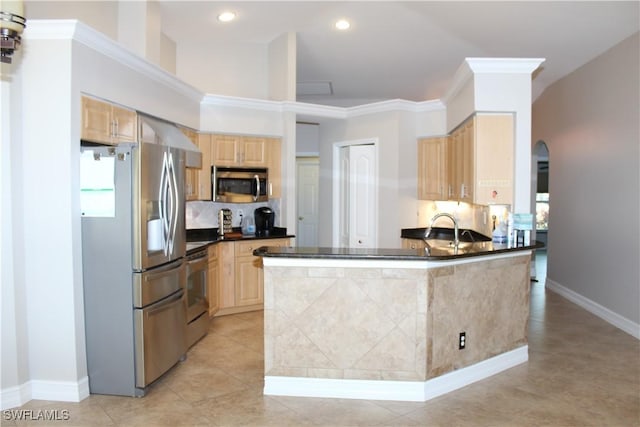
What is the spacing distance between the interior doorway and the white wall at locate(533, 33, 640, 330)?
2.65 meters

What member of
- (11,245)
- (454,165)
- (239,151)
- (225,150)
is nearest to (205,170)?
(225,150)

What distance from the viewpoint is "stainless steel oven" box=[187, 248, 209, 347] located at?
170 inches

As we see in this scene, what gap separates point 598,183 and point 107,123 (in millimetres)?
5366

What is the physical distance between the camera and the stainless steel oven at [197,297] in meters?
4.31

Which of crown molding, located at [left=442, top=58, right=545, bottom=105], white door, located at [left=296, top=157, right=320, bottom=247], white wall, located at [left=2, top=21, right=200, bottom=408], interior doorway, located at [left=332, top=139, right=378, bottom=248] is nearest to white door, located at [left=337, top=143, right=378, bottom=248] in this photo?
interior doorway, located at [left=332, top=139, right=378, bottom=248]

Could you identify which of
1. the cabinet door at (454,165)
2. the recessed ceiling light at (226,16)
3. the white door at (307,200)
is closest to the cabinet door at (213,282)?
the recessed ceiling light at (226,16)

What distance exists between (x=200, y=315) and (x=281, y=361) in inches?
59.2

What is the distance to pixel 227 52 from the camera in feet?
20.2

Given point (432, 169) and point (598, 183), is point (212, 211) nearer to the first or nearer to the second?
point (432, 169)

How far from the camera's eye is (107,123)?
3633 millimetres

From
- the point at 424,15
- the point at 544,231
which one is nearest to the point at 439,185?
the point at 424,15

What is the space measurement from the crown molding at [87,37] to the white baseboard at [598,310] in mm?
5337

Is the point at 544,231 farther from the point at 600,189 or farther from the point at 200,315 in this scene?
the point at 200,315

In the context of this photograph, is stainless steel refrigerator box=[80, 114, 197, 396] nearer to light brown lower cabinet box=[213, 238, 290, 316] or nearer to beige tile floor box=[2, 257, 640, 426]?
beige tile floor box=[2, 257, 640, 426]
